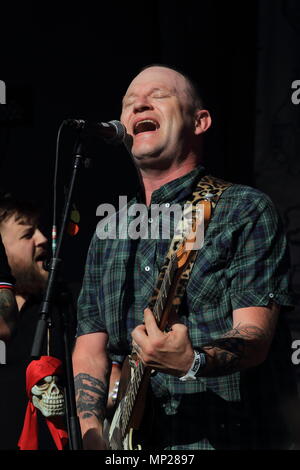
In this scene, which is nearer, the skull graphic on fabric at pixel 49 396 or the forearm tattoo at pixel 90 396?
the skull graphic on fabric at pixel 49 396

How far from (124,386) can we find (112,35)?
217 cm

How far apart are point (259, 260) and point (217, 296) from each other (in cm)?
19

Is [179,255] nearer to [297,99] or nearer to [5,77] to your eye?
[297,99]

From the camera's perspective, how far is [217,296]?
2.65m

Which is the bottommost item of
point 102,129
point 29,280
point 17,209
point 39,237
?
point 29,280

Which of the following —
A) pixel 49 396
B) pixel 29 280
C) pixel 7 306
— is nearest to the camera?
pixel 49 396

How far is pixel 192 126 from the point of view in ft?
9.73

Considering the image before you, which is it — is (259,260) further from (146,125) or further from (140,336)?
(146,125)

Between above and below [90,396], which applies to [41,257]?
above

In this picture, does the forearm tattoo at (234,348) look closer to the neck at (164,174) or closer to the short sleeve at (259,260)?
the short sleeve at (259,260)

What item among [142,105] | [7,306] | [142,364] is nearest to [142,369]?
[142,364]

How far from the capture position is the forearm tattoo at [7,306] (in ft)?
10.4

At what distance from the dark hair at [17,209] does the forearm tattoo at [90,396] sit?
4.09ft

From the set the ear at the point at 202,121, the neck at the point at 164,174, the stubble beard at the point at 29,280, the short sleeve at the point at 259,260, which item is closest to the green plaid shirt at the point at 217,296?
the short sleeve at the point at 259,260
